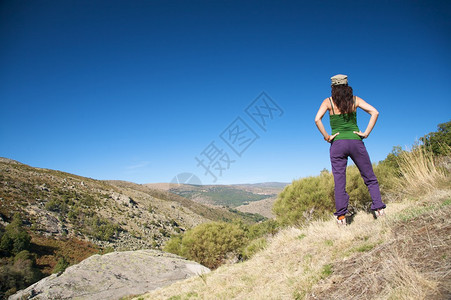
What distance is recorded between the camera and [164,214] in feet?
215

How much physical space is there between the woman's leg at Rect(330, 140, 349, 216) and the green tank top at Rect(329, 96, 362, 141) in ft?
0.36

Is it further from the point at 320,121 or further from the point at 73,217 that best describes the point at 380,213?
the point at 73,217

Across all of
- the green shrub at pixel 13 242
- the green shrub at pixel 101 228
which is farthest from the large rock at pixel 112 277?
the green shrub at pixel 101 228

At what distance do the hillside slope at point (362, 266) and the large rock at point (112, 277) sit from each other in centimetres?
765

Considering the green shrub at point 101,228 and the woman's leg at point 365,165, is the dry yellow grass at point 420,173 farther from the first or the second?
the green shrub at point 101,228

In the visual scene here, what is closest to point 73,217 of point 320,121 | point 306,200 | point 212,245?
point 212,245

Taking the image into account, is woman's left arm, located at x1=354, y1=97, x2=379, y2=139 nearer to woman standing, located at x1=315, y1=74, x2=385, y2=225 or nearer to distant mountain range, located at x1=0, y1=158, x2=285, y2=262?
woman standing, located at x1=315, y1=74, x2=385, y2=225

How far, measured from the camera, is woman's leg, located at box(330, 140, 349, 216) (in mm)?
3990

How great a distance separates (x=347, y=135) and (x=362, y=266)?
216cm

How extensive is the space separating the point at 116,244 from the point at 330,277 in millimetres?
46505

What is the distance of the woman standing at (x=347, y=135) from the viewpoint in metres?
3.95

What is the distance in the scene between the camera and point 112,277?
37.1 feet

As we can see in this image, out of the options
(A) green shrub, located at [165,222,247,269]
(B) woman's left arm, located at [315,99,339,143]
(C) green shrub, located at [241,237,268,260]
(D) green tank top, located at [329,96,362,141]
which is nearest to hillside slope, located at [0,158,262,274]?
(A) green shrub, located at [165,222,247,269]

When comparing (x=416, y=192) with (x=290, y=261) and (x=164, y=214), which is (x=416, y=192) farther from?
(x=164, y=214)
